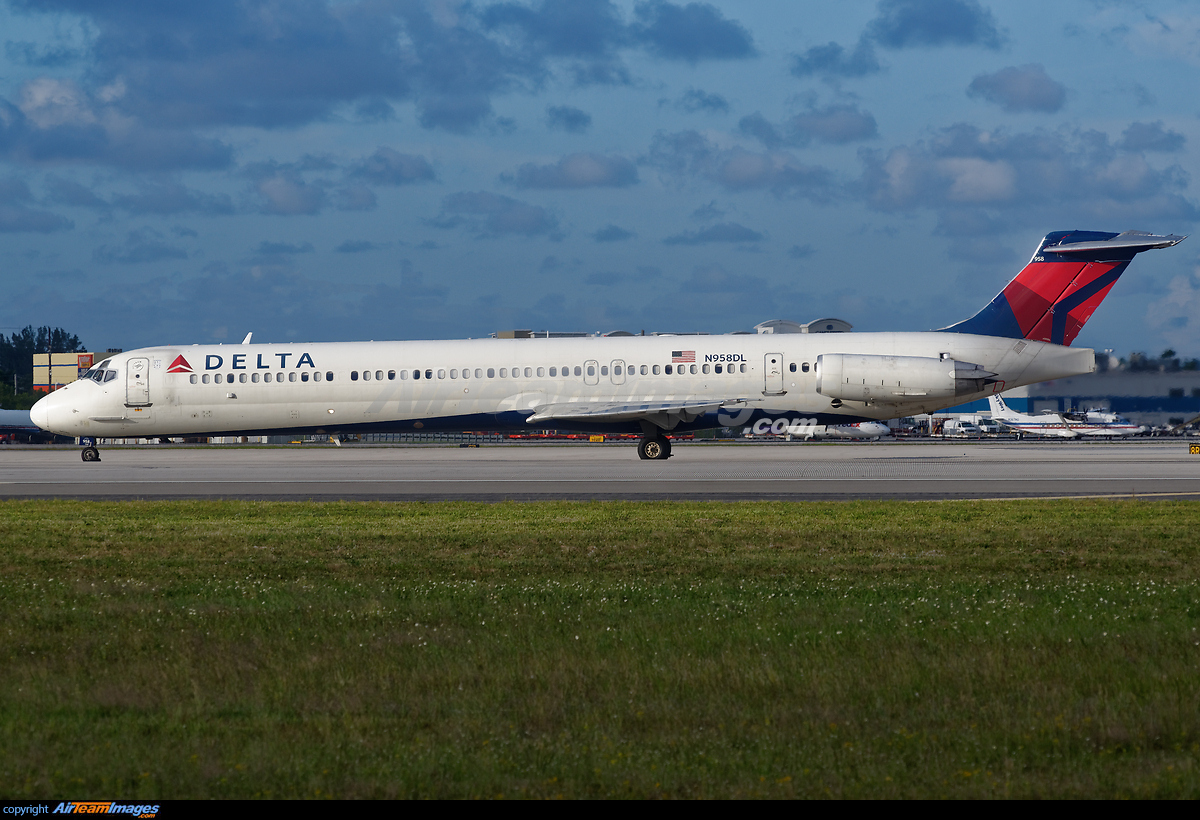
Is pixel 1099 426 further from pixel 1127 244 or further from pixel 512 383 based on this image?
pixel 512 383

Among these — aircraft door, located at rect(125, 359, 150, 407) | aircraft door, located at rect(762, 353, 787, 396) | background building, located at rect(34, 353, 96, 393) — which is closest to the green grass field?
aircraft door, located at rect(762, 353, 787, 396)

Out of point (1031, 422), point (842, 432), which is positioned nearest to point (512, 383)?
point (842, 432)

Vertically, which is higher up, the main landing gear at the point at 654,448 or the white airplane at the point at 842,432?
the white airplane at the point at 842,432

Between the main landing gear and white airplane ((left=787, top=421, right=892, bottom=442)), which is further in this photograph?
white airplane ((left=787, top=421, right=892, bottom=442))

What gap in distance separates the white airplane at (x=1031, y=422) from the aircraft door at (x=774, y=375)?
4149 cm

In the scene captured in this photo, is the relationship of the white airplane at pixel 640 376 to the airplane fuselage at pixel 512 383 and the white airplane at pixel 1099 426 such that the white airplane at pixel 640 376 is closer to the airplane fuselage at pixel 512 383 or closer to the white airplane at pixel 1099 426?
the airplane fuselage at pixel 512 383

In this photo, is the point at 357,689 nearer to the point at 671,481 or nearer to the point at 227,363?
the point at 671,481

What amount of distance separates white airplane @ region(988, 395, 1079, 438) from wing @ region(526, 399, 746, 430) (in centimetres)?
4263

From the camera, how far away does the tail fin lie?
3412cm

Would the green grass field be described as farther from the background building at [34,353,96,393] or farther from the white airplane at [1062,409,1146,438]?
the background building at [34,353,96,393]

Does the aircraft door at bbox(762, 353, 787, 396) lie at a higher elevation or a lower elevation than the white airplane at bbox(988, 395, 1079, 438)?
higher

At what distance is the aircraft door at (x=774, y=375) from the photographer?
34938 millimetres
